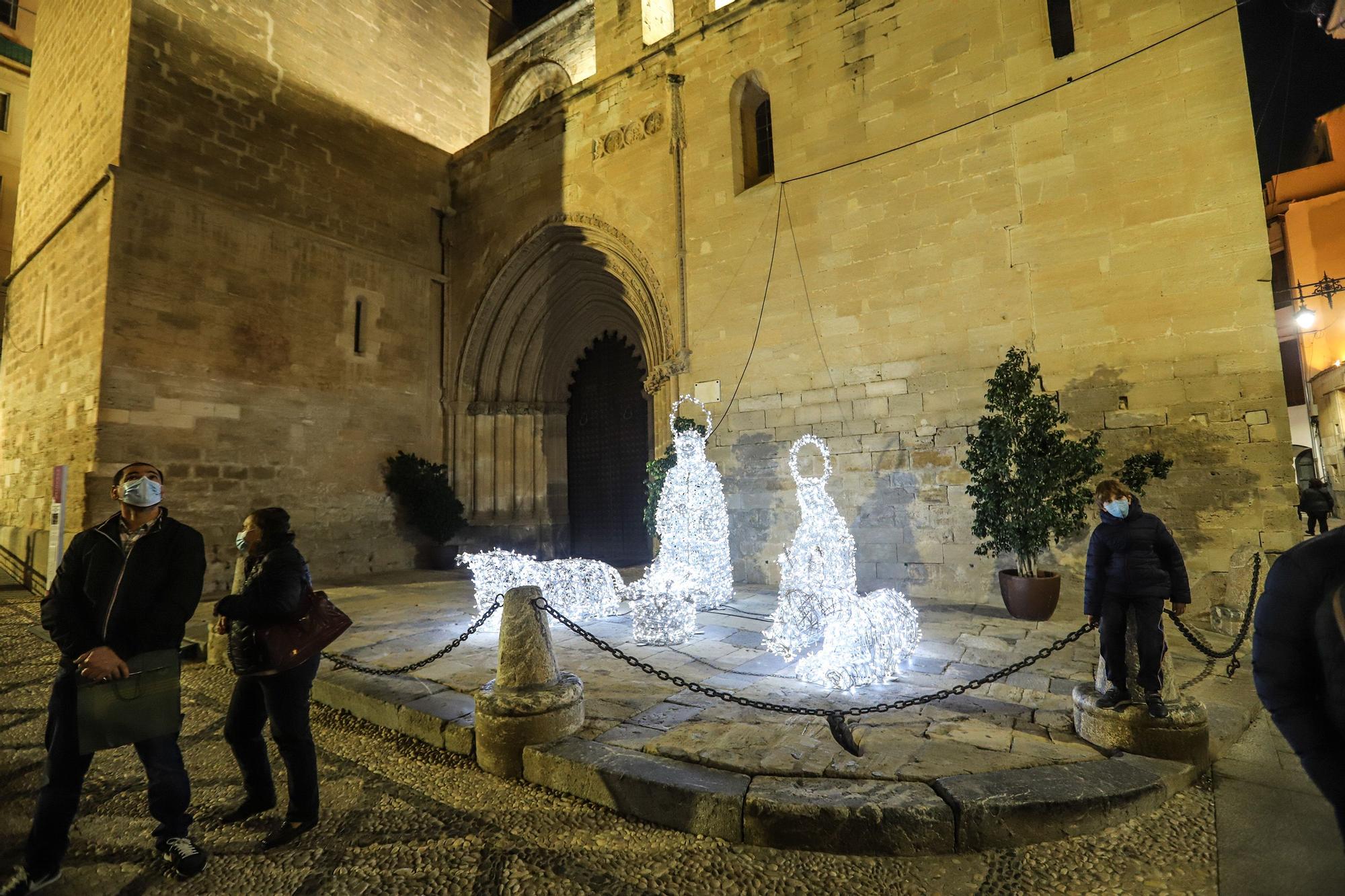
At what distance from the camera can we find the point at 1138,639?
278 centimetres

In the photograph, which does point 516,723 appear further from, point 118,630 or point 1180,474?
point 1180,474

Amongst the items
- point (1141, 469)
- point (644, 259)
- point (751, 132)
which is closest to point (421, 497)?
point (644, 259)

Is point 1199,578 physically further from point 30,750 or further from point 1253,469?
point 30,750

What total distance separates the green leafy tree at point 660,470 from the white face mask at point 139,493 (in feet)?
17.3

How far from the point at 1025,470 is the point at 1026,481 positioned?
90 mm

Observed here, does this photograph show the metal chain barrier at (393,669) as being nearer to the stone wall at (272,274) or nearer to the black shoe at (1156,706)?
the black shoe at (1156,706)

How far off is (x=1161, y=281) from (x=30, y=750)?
8.40 metres

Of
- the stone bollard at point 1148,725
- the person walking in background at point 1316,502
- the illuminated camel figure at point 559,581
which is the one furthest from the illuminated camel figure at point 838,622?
the person walking in background at point 1316,502

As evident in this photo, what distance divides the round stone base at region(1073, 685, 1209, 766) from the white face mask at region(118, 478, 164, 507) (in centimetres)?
383

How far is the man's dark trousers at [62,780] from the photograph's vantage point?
6.63 ft

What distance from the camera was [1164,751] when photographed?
2666mm

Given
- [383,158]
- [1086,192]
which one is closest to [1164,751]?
[1086,192]

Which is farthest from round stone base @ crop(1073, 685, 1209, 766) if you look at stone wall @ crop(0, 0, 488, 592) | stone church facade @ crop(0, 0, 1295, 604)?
stone wall @ crop(0, 0, 488, 592)

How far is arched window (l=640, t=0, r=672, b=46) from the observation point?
29.5ft
